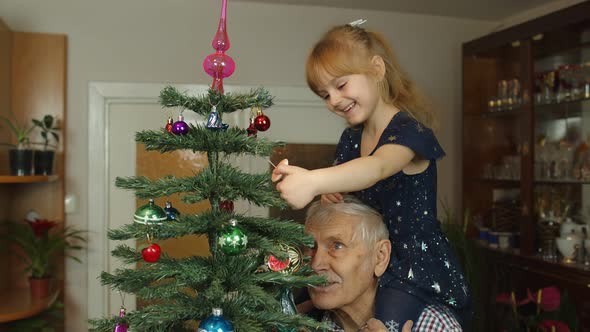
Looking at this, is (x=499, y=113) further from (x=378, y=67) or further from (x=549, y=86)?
(x=378, y=67)

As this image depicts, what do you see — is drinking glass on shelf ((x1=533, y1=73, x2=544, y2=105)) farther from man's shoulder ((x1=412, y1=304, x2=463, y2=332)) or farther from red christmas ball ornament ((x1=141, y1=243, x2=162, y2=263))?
red christmas ball ornament ((x1=141, y1=243, x2=162, y2=263))

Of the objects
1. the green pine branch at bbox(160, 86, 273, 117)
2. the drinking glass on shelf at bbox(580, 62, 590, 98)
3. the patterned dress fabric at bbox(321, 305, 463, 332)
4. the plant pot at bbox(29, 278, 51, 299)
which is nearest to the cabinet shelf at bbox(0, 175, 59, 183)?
the plant pot at bbox(29, 278, 51, 299)

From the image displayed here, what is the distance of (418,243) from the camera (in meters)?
1.43

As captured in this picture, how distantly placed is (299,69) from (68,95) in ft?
4.55

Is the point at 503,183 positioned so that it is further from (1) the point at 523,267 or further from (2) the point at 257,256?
(2) the point at 257,256

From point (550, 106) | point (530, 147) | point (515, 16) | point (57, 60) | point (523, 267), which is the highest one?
point (515, 16)

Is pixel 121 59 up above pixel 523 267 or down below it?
above

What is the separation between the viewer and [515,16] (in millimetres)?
3686

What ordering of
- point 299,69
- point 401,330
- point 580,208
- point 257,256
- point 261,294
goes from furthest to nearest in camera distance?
1. point 299,69
2. point 580,208
3. point 401,330
4. point 257,256
5. point 261,294

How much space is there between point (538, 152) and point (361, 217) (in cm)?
205

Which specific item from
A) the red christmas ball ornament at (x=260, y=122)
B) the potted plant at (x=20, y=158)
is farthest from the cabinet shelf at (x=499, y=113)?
the potted plant at (x=20, y=158)

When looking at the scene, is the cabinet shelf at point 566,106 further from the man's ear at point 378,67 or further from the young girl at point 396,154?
the man's ear at point 378,67

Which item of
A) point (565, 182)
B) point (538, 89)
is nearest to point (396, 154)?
point (565, 182)

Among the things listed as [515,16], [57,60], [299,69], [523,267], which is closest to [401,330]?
[523,267]
